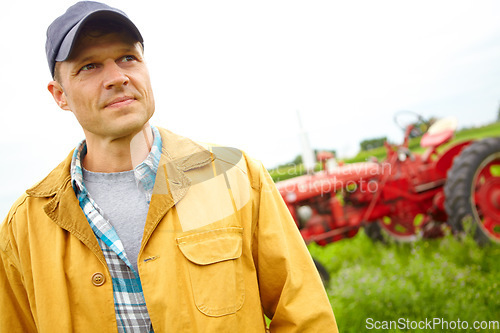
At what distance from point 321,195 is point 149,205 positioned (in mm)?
2499

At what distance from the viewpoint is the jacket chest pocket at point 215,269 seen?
1430 millimetres

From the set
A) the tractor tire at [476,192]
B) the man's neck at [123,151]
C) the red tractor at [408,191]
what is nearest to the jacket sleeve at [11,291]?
the man's neck at [123,151]

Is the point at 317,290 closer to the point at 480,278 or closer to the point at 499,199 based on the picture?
the point at 480,278

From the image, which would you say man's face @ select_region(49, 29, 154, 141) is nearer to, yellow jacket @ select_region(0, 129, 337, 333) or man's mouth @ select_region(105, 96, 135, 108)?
man's mouth @ select_region(105, 96, 135, 108)

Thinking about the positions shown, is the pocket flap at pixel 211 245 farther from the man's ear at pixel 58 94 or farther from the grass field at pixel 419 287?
the grass field at pixel 419 287

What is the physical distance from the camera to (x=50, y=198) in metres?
1.60

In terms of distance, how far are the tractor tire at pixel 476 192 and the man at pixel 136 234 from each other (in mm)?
2426

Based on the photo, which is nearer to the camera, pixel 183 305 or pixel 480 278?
pixel 183 305

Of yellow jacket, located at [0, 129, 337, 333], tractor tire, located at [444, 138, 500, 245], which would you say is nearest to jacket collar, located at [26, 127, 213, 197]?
yellow jacket, located at [0, 129, 337, 333]

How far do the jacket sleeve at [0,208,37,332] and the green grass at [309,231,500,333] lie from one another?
1.97m

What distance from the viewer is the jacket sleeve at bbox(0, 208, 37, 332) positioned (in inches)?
61.3

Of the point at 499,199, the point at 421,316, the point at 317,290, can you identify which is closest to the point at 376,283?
the point at 421,316

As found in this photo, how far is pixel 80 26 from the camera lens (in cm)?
149

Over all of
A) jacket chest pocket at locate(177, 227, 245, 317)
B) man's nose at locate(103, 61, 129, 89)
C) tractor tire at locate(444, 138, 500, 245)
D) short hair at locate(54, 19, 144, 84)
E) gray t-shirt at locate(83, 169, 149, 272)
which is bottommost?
tractor tire at locate(444, 138, 500, 245)
